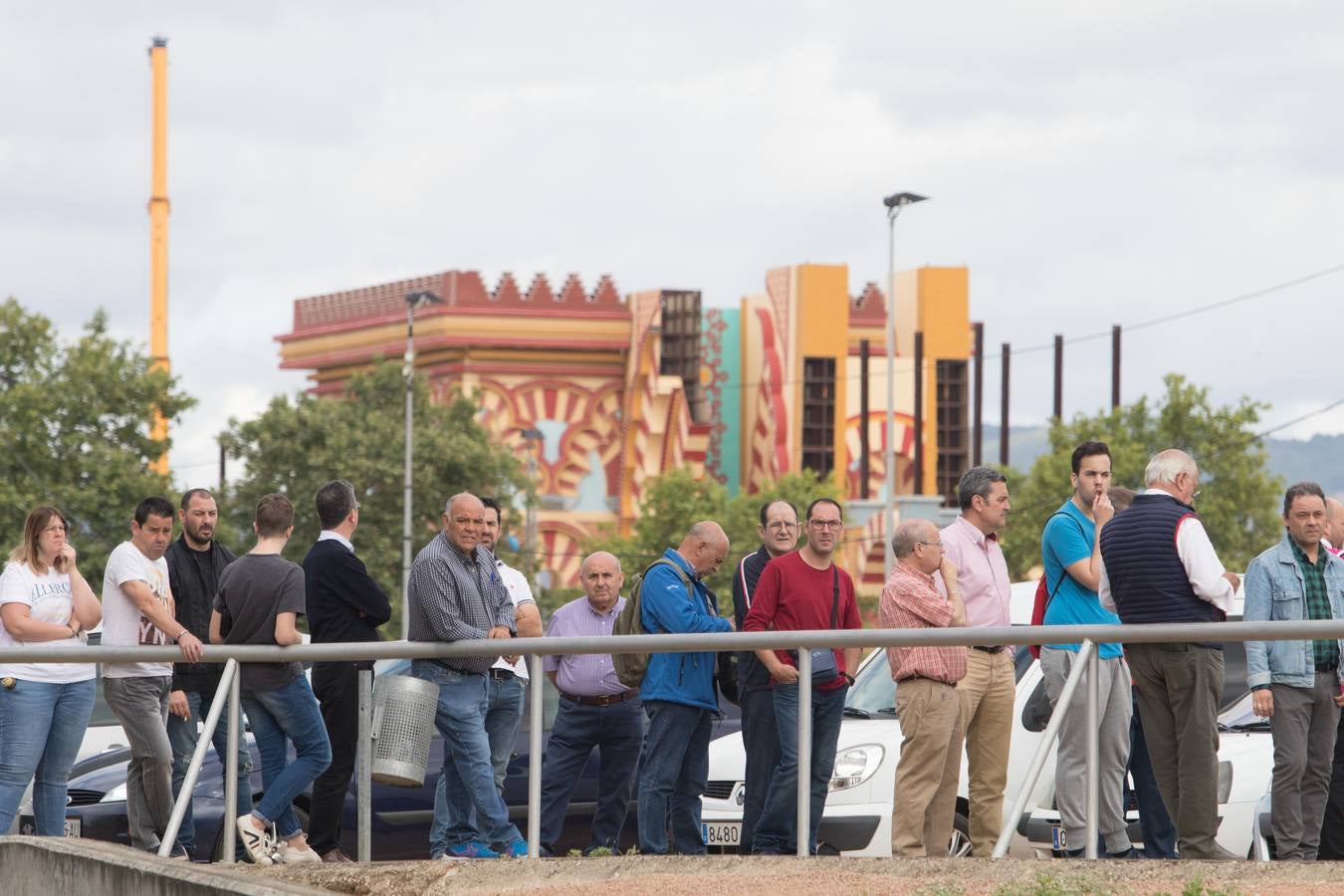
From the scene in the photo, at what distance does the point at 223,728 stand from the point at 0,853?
1.18m

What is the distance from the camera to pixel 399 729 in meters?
9.12

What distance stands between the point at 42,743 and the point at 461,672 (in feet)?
6.54

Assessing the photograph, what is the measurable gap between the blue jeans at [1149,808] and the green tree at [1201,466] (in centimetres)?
3873

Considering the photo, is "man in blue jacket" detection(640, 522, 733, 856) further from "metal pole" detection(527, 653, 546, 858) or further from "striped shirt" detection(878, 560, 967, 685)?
"striped shirt" detection(878, 560, 967, 685)

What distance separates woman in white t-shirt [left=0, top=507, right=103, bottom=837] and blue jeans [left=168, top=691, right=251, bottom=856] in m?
0.51

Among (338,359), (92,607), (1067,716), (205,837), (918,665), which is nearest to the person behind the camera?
(1067,716)

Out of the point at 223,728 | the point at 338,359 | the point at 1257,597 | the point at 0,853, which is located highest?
the point at 338,359

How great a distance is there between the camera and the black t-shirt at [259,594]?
9453mm

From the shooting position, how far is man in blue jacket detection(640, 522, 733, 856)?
9.05m

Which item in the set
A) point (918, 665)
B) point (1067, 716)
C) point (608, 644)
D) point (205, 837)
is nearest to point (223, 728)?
point (205, 837)

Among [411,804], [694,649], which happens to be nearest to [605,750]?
[411,804]

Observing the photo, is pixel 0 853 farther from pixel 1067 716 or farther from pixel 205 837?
pixel 1067 716

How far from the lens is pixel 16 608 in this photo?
9727mm

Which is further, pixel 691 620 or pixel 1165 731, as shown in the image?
pixel 691 620
